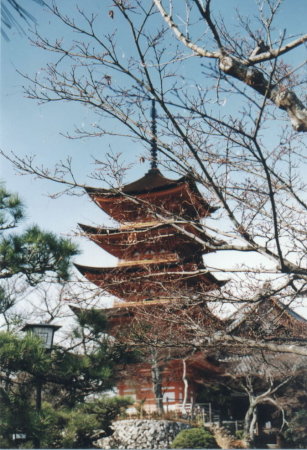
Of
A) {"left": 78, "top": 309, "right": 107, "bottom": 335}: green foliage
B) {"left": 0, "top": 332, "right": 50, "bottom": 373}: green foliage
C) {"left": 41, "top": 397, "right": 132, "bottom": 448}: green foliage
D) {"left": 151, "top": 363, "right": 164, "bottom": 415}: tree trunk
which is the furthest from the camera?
{"left": 151, "top": 363, "right": 164, "bottom": 415}: tree trunk

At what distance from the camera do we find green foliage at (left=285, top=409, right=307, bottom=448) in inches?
435

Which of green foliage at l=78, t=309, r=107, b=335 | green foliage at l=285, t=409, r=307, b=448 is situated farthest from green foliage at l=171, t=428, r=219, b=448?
green foliage at l=78, t=309, r=107, b=335

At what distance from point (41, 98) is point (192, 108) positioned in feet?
4.22

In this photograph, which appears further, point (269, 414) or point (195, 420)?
point (269, 414)

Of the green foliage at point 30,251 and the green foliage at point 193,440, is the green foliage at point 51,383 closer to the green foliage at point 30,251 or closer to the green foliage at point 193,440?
the green foliage at point 30,251

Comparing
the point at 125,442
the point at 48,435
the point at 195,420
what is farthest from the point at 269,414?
the point at 48,435

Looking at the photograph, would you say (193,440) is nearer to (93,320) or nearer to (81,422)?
(81,422)

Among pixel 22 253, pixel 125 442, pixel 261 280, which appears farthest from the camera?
pixel 125 442

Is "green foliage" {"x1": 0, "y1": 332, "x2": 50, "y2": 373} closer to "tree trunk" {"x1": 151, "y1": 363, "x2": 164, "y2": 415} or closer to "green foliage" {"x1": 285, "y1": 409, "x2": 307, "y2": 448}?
"tree trunk" {"x1": 151, "y1": 363, "x2": 164, "y2": 415}

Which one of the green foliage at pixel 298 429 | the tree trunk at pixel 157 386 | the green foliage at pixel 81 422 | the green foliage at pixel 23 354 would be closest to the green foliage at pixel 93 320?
the green foliage at pixel 81 422

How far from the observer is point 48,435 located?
13.7 ft

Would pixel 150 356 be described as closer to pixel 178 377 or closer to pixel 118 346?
pixel 178 377

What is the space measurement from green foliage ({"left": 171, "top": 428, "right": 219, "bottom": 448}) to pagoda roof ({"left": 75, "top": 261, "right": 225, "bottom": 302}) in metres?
3.47

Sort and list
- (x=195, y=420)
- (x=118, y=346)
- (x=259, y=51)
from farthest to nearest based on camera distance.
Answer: (x=195, y=420)
(x=118, y=346)
(x=259, y=51)
